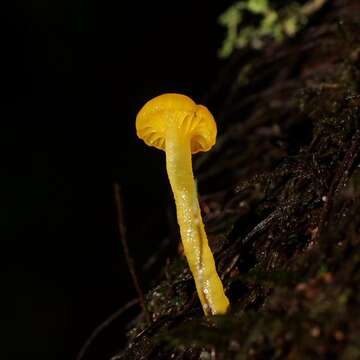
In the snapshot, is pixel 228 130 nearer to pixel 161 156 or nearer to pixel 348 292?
pixel 161 156

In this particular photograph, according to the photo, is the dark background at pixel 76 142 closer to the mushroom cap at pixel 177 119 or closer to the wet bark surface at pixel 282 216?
the wet bark surface at pixel 282 216

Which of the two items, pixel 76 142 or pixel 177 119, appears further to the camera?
pixel 76 142

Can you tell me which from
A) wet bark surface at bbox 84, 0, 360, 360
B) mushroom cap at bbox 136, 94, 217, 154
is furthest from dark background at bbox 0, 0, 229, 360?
mushroom cap at bbox 136, 94, 217, 154

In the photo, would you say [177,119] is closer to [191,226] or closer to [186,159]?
[186,159]

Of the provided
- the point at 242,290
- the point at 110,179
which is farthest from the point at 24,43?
the point at 242,290

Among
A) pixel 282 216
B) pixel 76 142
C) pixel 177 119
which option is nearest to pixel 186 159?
pixel 177 119

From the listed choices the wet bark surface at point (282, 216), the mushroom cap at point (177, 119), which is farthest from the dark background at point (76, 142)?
the mushroom cap at point (177, 119)
